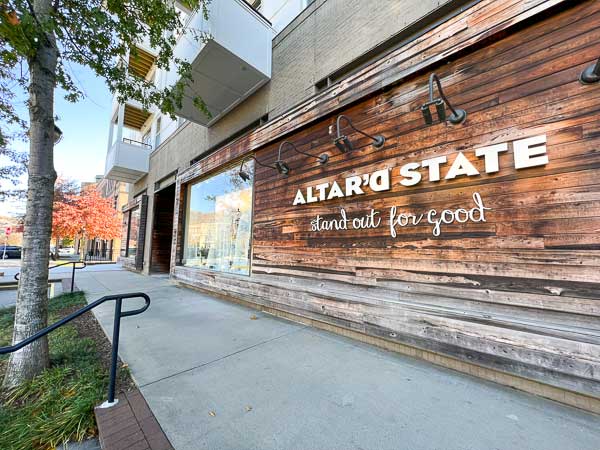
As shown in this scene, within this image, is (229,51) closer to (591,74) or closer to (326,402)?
(591,74)

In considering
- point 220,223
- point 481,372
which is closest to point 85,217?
point 220,223

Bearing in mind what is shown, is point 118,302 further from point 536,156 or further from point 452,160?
point 536,156

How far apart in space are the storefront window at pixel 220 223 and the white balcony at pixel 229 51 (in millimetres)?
2009

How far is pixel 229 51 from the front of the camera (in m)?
5.27

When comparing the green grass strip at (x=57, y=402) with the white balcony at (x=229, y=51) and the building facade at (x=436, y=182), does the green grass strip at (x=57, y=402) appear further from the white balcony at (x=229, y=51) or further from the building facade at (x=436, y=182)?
the white balcony at (x=229, y=51)

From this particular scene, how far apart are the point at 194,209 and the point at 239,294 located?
13.8 feet

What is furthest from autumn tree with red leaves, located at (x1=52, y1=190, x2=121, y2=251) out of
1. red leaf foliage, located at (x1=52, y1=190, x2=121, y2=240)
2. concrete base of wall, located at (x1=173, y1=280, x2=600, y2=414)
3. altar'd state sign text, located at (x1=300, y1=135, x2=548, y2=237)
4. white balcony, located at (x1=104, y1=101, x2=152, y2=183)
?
concrete base of wall, located at (x1=173, y1=280, x2=600, y2=414)

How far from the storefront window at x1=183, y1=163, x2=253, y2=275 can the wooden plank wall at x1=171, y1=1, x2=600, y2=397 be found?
2733 millimetres

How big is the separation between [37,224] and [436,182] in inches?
166

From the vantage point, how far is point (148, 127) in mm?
13680

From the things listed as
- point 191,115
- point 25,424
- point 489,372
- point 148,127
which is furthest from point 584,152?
point 148,127

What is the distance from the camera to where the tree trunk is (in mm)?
2523

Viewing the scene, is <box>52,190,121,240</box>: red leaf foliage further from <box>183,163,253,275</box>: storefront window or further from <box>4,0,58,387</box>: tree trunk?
<box>4,0,58,387</box>: tree trunk

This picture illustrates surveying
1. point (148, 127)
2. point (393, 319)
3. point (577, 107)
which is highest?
point (148, 127)
